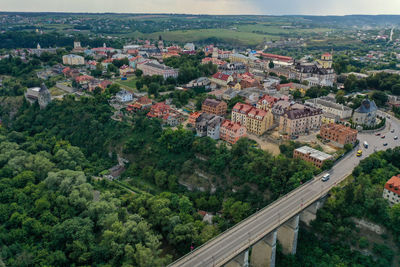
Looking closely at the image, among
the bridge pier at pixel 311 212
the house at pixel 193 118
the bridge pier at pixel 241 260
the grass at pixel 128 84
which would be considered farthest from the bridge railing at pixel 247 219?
the grass at pixel 128 84

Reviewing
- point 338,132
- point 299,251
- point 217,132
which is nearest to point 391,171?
point 338,132

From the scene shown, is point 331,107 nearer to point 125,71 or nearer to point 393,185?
point 393,185

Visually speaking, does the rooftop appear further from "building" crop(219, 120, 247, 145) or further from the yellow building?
the yellow building

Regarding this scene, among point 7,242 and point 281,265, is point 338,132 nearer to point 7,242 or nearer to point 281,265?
point 281,265

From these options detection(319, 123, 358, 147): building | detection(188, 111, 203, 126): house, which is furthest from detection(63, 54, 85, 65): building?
detection(319, 123, 358, 147): building

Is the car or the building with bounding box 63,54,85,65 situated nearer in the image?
the car

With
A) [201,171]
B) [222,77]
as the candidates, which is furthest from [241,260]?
[222,77]
